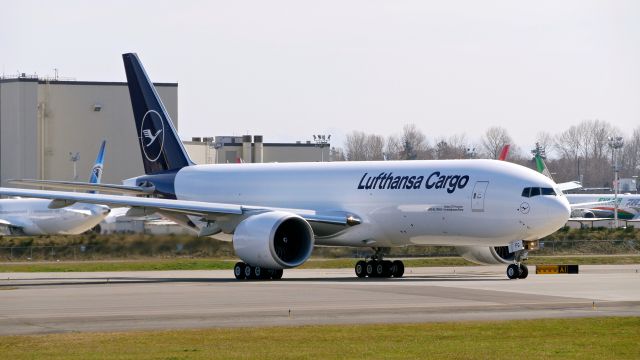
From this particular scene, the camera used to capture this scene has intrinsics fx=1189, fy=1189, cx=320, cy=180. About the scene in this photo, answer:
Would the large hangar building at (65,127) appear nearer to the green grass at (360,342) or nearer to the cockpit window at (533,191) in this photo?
the cockpit window at (533,191)

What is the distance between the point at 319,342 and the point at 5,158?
85146mm

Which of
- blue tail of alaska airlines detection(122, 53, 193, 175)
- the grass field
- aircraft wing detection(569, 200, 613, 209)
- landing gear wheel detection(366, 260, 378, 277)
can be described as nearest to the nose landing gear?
landing gear wheel detection(366, 260, 378, 277)

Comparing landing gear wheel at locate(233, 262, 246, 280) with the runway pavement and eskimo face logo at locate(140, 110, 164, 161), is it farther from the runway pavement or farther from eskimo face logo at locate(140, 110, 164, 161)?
eskimo face logo at locate(140, 110, 164, 161)

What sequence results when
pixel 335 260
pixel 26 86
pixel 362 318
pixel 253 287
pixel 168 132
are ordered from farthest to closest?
pixel 26 86 → pixel 335 260 → pixel 168 132 → pixel 253 287 → pixel 362 318

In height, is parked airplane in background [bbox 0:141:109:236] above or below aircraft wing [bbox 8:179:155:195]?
below

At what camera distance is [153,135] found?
158 feet

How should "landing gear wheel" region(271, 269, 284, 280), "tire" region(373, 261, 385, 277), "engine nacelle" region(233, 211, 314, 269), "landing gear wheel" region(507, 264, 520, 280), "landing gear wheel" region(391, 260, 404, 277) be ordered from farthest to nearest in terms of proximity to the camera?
"tire" region(373, 261, 385, 277)
"landing gear wheel" region(391, 260, 404, 277)
"landing gear wheel" region(271, 269, 284, 280)
"engine nacelle" region(233, 211, 314, 269)
"landing gear wheel" region(507, 264, 520, 280)

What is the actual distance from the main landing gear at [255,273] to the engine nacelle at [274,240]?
467 mm

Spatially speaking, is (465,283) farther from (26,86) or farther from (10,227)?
(26,86)

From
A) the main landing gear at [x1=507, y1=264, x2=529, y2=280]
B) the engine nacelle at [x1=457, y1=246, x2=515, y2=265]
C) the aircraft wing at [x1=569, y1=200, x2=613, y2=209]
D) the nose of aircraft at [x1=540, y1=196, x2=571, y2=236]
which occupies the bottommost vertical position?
the main landing gear at [x1=507, y1=264, x2=529, y2=280]

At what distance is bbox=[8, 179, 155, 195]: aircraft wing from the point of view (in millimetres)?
42619

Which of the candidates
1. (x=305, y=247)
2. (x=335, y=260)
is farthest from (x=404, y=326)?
(x=335, y=260)

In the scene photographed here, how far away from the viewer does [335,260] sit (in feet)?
178

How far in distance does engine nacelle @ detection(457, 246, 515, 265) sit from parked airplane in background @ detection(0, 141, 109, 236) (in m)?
38.9
